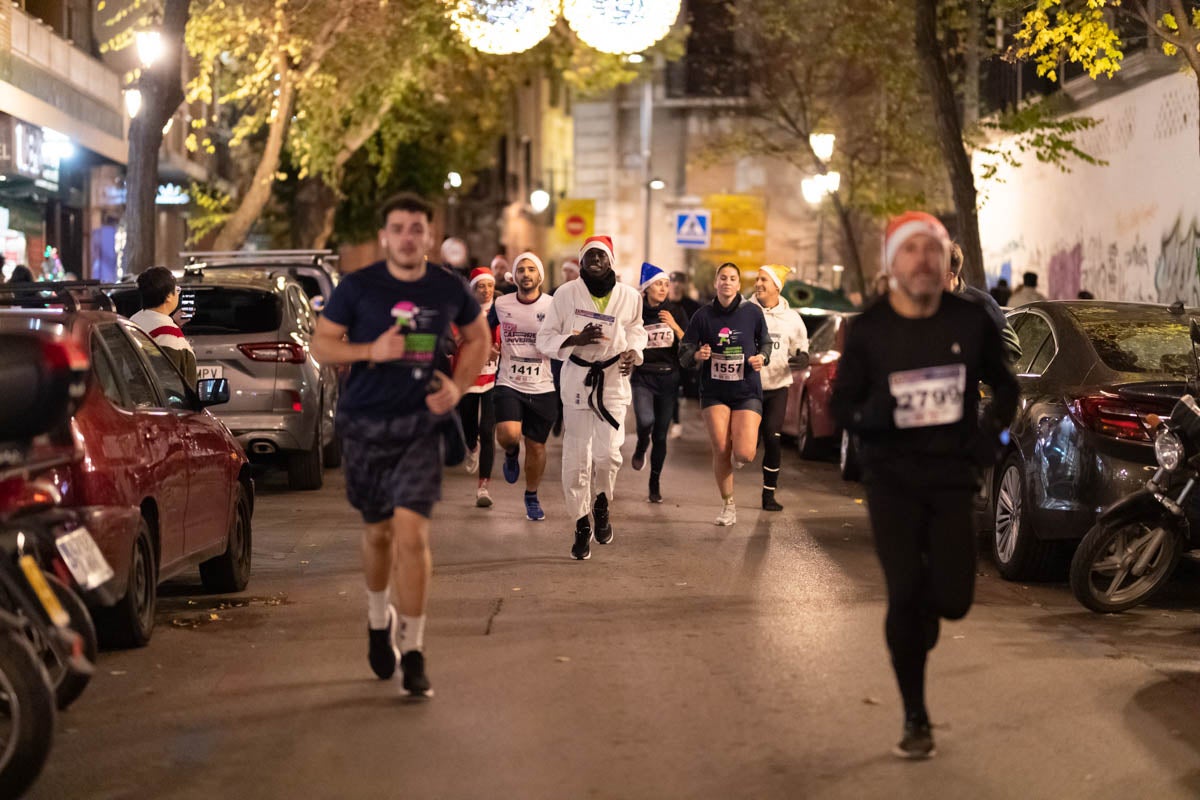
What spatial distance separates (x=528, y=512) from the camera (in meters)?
13.9

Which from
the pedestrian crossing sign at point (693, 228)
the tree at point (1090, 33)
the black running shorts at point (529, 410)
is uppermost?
the tree at point (1090, 33)

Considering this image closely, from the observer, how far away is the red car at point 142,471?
312 inches

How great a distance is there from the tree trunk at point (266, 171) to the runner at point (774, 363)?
13598mm

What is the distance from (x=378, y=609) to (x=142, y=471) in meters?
1.44

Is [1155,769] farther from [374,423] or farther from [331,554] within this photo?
[331,554]

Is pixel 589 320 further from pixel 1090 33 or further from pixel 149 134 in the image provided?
pixel 149 134

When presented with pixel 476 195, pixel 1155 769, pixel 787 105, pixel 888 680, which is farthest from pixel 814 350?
pixel 476 195

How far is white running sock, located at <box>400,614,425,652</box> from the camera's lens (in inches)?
299

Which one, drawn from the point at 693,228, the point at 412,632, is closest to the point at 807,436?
the point at 412,632

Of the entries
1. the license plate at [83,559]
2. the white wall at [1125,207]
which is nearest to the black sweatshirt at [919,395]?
the license plate at [83,559]

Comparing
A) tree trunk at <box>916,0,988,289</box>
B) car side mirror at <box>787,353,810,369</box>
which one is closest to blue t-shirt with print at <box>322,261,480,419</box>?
car side mirror at <box>787,353,810,369</box>

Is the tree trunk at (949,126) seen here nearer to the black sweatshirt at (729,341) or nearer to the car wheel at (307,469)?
the black sweatshirt at (729,341)

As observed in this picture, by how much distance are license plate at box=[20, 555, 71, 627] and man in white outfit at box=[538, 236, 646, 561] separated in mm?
5962

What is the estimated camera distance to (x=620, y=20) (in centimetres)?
1731
